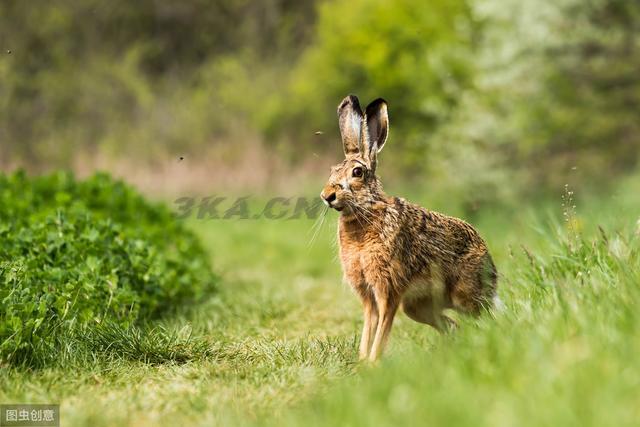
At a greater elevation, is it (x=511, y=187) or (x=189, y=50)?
(x=189, y=50)

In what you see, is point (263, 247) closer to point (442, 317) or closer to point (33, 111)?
point (442, 317)

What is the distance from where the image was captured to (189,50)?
2891cm

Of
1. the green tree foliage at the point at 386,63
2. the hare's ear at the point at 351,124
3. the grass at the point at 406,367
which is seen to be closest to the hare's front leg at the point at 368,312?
the grass at the point at 406,367

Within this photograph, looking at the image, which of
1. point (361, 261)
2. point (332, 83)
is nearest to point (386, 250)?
point (361, 261)

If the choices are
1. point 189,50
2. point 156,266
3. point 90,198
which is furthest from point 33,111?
point 156,266

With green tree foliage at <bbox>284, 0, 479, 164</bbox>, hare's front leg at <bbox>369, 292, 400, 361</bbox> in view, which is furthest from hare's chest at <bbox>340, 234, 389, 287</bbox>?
green tree foliage at <bbox>284, 0, 479, 164</bbox>

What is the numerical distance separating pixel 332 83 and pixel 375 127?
17.5 m

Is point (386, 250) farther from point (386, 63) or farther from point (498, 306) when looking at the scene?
point (386, 63)

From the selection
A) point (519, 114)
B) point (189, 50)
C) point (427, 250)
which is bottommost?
point (427, 250)

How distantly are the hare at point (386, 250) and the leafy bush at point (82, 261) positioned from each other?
1.90 m

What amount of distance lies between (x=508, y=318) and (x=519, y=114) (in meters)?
10.7

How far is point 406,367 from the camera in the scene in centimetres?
411

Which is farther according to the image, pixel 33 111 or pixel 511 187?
pixel 33 111

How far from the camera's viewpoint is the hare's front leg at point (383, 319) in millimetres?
5016
